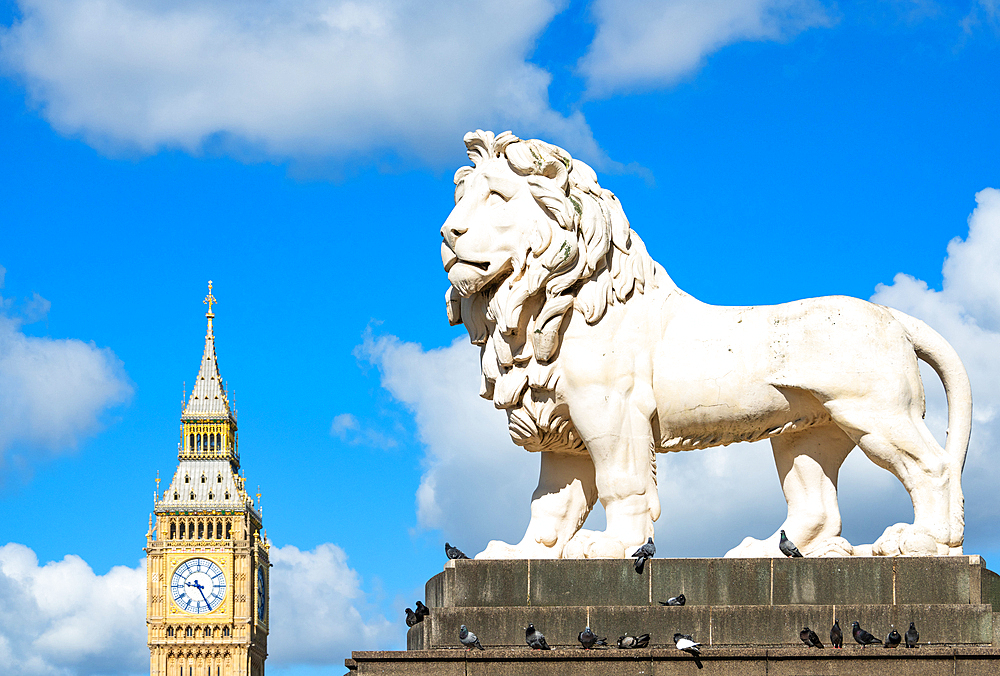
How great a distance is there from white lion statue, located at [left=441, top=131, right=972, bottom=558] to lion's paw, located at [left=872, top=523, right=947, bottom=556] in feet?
0.07

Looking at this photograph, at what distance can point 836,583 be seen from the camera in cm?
1459

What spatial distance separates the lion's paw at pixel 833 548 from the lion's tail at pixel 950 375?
4.13 ft

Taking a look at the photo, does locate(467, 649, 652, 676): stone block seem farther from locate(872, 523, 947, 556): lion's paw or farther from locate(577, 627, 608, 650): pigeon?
locate(872, 523, 947, 556): lion's paw

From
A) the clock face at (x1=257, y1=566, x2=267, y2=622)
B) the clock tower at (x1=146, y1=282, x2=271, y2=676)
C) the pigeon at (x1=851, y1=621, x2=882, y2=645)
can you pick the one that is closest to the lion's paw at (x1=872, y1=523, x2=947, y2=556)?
the pigeon at (x1=851, y1=621, x2=882, y2=645)

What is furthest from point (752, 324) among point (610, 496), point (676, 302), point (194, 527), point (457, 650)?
point (194, 527)

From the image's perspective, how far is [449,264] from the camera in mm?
15992

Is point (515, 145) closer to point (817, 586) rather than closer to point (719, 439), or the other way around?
point (719, 439)

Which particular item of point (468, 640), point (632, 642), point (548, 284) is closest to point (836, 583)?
point (632, 642)

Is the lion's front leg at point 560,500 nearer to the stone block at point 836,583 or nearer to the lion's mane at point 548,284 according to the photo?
the lion's mane at point 548,284

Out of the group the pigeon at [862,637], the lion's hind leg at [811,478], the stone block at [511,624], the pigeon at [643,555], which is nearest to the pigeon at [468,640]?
the stone block at [511,624]

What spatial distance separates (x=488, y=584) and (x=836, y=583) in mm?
3014

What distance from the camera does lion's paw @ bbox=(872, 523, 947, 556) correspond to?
1497 centimetres

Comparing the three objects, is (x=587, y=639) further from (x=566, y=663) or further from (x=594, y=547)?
(x=594, y=547)

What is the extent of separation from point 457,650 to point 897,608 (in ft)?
12.2
